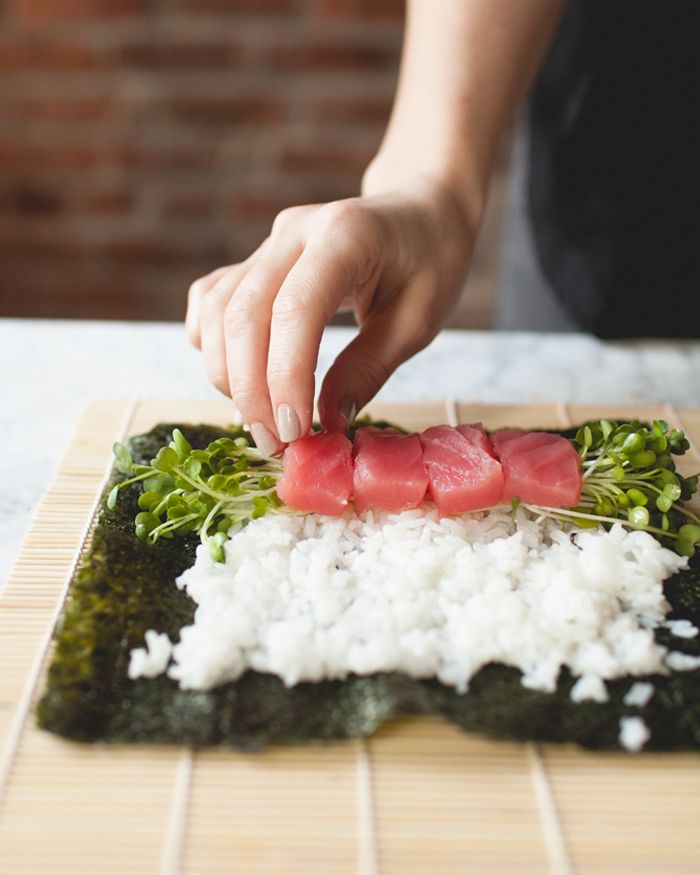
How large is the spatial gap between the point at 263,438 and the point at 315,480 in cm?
10

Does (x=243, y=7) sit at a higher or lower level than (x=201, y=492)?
higher

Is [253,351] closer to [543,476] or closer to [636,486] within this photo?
[543,476]

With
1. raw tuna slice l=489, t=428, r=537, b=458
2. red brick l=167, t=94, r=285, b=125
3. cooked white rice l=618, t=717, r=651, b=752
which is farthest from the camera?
red brick l=167, t=94, r=285, b=125

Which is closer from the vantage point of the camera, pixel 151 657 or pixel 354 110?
pixel 151 657

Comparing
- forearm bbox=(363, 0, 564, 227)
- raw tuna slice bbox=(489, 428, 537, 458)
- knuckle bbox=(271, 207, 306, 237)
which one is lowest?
raw tuna slice bbox=(489, 428, 537, 458)

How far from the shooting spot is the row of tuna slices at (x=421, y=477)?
4.30ft

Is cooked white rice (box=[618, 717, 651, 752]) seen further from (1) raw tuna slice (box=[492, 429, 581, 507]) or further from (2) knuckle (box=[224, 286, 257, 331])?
(2) knuckle (box=[224, 286, 257, 331])

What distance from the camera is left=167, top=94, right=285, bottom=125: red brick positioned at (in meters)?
3.39

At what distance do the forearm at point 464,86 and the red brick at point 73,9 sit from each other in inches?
67.5

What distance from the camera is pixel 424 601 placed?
1137mm

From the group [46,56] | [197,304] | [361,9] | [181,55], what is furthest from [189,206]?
[197,304]

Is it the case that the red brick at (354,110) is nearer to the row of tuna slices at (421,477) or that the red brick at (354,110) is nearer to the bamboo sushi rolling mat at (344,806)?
the row of tuna slices at (421,477)

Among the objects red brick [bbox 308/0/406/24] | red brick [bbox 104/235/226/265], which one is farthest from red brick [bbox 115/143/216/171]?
red brick [bbox 308/0/406/24]

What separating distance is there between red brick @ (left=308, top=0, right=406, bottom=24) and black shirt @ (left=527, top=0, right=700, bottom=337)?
124 centimetres
